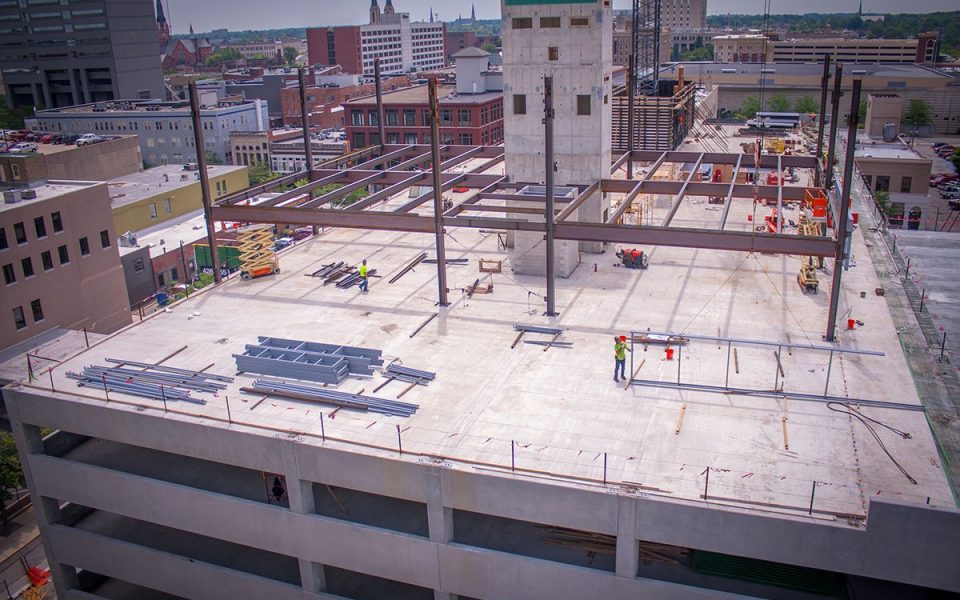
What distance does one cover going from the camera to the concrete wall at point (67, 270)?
45.3 metres

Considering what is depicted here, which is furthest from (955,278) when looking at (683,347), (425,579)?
(425,579)

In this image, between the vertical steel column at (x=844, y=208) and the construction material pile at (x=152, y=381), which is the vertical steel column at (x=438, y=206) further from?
the vertical steel column at (x=844, y=208)

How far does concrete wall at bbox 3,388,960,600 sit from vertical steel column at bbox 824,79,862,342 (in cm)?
1100

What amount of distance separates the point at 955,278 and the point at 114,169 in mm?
82662

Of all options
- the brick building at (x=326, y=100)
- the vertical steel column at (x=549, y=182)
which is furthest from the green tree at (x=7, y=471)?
the brick building at (x=326, y=100)

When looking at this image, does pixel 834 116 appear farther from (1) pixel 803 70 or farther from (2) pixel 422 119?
(1) pixel 803 70

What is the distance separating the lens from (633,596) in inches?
755

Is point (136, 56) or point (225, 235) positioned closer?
point (225, 235)

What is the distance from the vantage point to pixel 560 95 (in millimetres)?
35406

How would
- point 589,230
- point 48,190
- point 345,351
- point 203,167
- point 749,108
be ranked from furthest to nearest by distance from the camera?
point 749,108 → point 48,190 → point 203,167 → point 589,230 → point 345,351

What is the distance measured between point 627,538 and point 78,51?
535 ft

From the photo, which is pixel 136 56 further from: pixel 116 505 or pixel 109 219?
pixel 116 505

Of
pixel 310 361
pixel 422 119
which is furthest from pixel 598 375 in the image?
pixel 422 119

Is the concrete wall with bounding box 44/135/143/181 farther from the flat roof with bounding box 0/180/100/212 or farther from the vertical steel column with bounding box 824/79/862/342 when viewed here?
the vertical steel column with bounding box 824/79/862/342
